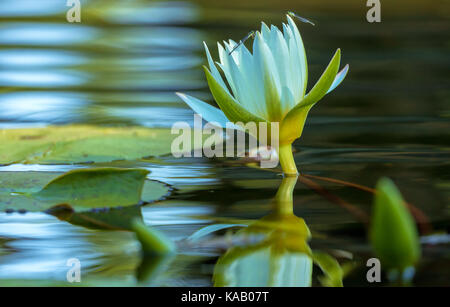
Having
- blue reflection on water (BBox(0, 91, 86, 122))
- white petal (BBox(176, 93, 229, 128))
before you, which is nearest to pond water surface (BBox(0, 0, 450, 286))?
blue reflection on water (BBox(0, 91, 86, 122))

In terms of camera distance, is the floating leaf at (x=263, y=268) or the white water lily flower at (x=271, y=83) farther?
the white water lily flower at (x=271, y=83)

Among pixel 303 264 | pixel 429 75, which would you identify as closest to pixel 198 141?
pixel 303 264

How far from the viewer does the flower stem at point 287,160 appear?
153 centimetres

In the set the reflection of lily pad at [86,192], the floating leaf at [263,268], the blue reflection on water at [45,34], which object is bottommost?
the floating leaf at [263,268]

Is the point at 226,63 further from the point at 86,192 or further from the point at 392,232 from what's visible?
the point at 392,232

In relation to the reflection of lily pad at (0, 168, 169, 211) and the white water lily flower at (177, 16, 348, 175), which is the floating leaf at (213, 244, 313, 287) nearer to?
the reflection of lily pad at (0, 168, 169, 211)

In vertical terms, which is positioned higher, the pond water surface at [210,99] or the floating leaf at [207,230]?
the pond water surface at [210,99]

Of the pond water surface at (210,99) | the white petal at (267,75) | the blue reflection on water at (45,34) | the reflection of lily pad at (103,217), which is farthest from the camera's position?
the blue reflection on water at (45,34)

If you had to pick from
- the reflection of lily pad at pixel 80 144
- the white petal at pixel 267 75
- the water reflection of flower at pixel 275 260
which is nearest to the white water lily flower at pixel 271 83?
the white petal at pixel 267 75

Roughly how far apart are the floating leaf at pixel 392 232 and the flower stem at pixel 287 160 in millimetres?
625

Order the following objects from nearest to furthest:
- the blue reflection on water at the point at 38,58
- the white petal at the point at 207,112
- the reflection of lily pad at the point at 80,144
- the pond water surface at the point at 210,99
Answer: the pond water surface at the point at 210,99 < the white petal at the point at 207,112 < the reflection of lily pad at the point at 80,144 < the blue reflection on water at the point at 38,58

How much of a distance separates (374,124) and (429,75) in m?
0.93

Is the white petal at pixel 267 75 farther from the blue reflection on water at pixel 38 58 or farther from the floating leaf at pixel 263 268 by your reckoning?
the blue reflection on water at pixel 38 58
